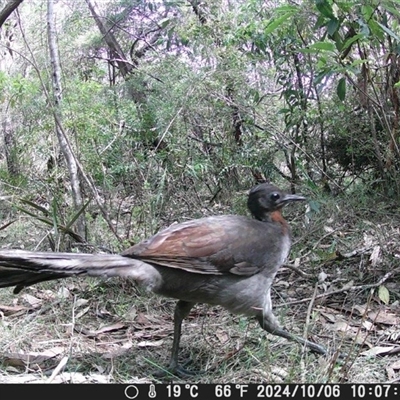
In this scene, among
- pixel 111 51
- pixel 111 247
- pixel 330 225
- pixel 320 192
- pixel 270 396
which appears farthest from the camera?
pixel 111 51

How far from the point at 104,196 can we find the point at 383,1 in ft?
9.34

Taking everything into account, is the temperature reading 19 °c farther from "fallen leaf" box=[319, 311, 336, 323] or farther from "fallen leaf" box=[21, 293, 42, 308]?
"fallen leaf" box=[21, 293, 42, 308]

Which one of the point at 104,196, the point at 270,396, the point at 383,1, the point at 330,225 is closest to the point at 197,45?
the point at 104,196

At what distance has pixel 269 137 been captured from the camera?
5770 mm

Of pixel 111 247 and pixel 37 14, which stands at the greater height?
pixel 37 14

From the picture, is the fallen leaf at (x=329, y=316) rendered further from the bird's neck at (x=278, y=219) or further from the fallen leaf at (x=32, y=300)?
the fallen leaf at (x=32, y=300)

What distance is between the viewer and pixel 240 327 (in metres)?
3.40

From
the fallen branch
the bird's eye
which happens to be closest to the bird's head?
the bird's eye

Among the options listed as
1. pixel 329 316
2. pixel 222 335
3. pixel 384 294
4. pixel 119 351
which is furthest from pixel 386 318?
pixel 119 351

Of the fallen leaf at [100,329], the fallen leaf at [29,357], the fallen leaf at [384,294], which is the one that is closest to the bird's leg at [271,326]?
the fallen leaf at [384,294]

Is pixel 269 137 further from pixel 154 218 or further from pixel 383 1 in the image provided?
pixel 383 1

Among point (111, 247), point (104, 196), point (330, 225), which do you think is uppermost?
point (104, 196)

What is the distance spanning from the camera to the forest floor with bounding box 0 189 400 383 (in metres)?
2.82

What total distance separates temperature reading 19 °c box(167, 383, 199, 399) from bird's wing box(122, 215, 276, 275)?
22.7 inches
